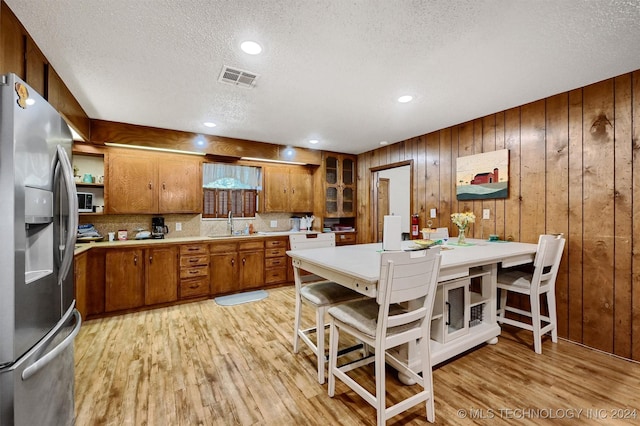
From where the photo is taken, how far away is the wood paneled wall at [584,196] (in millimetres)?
2289

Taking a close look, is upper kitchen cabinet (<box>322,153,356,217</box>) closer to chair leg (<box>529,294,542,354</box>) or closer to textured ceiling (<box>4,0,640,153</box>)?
textured ceiling (<box>4,0,640,153</box>)

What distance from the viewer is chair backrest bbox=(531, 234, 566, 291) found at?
2.35 m

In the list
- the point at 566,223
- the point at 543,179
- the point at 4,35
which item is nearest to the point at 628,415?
the point at 566,223

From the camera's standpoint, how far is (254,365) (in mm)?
2252

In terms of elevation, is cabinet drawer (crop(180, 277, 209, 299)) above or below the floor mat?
above

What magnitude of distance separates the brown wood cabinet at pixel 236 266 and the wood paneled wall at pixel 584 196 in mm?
3235

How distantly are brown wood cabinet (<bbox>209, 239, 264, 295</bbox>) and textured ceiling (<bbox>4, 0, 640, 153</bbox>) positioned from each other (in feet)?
6.51

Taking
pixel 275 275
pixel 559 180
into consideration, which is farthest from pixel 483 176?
pixel 275 275

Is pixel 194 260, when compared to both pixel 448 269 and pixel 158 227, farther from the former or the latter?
pixel 448 269

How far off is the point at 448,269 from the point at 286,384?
1462 millimetres

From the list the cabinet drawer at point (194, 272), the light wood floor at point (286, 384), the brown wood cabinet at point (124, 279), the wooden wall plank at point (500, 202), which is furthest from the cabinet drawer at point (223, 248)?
the wooden wall plank at point (500, 202)

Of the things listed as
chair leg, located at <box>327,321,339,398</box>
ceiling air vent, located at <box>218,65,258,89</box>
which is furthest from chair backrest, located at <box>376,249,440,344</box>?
ceiling air vent, located at <box>218,65,258,89</box>

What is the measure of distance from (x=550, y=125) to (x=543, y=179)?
0.54 metres

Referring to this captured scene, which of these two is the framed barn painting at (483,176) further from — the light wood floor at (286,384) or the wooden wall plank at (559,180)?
the light wood floor at (286,384)
